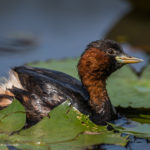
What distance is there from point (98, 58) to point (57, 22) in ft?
18.5

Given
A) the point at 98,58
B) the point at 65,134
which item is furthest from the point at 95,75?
the point at 65,134

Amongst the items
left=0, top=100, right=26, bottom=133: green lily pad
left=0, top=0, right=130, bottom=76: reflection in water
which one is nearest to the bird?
left=0, top=100, right=26, bottom=133: green lily pad

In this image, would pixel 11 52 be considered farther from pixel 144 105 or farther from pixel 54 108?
pixel 54 108

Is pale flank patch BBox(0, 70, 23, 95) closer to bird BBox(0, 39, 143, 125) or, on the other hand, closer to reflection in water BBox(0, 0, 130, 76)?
bird BBox(0, 39, 143, 125)

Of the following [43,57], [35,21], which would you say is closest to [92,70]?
[43,57]

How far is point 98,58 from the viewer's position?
698cm

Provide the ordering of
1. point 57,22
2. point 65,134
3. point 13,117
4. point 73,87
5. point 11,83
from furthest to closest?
point 57,22 < point 73,87 < point 11,83 < point 13,117 < point 65,134

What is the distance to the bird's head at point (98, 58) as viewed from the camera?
6961mm

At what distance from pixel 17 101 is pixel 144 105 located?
7.00 feet

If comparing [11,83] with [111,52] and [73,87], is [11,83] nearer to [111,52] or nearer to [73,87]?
[73,87]

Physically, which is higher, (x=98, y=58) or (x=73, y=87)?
(x=98, y=58)

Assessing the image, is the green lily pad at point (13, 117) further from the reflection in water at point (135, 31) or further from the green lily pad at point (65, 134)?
the reflection in water at point (135, 31)

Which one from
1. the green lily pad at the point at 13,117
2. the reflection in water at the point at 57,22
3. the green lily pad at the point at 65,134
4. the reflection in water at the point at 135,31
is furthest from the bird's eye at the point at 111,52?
the reflection in water at the point at 57,22

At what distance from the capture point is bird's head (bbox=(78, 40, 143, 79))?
22.8 feet
